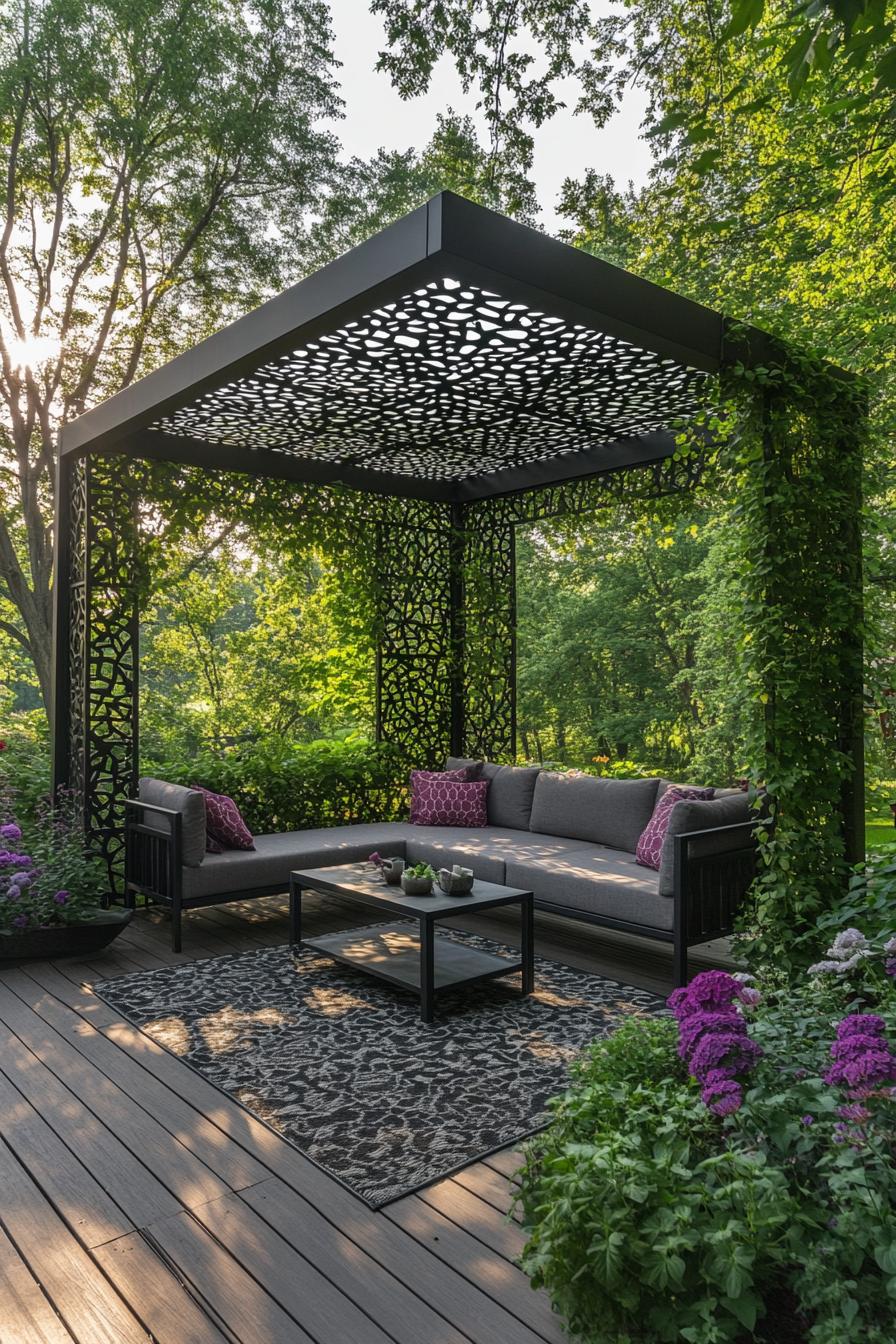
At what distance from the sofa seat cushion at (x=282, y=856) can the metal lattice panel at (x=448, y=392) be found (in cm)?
253

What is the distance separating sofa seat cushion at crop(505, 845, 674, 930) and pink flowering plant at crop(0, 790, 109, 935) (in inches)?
90.8

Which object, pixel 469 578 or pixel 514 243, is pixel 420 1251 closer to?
pixel 514 243

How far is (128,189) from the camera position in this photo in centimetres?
772

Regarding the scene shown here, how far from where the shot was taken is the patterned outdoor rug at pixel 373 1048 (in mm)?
2770

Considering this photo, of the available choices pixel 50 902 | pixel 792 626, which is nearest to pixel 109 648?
pixel 50 902

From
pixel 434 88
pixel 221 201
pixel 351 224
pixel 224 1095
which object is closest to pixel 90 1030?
pixel 224 1095

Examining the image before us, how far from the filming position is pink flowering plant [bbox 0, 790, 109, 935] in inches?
180

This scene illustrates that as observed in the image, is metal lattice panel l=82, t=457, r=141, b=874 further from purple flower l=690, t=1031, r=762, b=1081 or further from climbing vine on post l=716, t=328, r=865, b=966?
purple flower l=690, t=1031, r=762, b=1081

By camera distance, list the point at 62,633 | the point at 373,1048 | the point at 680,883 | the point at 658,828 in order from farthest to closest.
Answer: the point at 62,633
the point at 658,828
the point at 680,883
the point at 373,1048

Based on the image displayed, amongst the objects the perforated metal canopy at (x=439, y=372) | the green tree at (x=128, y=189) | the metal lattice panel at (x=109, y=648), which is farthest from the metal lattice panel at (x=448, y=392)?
the green tree at (x=128, y=189)

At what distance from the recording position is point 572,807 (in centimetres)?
582

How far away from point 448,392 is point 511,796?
289 cm

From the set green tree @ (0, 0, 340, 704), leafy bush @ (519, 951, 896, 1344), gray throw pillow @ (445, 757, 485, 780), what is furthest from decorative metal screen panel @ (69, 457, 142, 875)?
leafy bush @ (519, 951, 896, 1344)

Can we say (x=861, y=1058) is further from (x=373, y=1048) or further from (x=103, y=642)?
(x=103, y=642)
